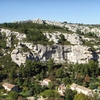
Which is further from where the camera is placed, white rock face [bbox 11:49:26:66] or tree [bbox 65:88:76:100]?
white rock face [bbox 11:49:26:66]

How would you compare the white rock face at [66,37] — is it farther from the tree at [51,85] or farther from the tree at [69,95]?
the tree at [69,95]

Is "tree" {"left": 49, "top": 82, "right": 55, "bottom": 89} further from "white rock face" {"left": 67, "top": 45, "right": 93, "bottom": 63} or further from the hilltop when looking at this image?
"white rock face" {"left": 67, "top": 45, "right": 93, "bottom": 63}

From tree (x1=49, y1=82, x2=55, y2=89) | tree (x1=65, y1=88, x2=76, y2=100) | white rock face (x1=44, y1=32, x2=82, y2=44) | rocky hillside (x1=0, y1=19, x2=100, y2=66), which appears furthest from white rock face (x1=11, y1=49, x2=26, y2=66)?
tree (x1=65, y1=88, x2=76, y2=100)

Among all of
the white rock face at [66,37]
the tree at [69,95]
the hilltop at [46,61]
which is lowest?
the tree at [69,95]

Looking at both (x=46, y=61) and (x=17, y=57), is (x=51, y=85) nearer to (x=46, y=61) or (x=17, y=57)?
(x=46, y=61)

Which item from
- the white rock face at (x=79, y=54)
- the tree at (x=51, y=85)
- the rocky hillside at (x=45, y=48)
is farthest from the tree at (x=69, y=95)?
the white rock face at (x=79, y=54)

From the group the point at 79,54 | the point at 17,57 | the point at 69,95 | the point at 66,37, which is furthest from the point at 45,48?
the point at 69,95

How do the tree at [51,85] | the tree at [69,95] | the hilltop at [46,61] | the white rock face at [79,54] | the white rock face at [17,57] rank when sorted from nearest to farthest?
1. the tree at [69,95]
2. the tree at [51,85]
3. the hilltop at [46,61]
4. the white rock face at [17,57]
5. the white rock face at [79,54]

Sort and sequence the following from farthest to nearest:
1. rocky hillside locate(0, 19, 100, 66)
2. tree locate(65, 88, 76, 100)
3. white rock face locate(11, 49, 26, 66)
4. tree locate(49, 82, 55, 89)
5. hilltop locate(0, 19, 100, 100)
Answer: rocky hillside locate(0, 19, 100, 66), white rock face locate(11, 49, 26, 66), hilltop locate(0, 19, 100, 100), tree locate(49, 82, 55, 89), tree locate(65, 88, 76, 100)

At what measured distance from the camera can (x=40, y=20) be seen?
113 meters

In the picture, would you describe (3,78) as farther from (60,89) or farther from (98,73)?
(98,73)

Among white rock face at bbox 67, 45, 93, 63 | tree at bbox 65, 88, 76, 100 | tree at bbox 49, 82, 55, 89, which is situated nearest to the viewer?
tree at bbox 65, 88, 76, 100

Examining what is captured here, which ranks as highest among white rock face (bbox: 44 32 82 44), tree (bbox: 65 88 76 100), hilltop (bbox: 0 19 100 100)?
white rock face (bbox: 44 32 82 44)

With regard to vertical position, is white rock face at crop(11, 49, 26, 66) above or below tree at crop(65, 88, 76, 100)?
above
